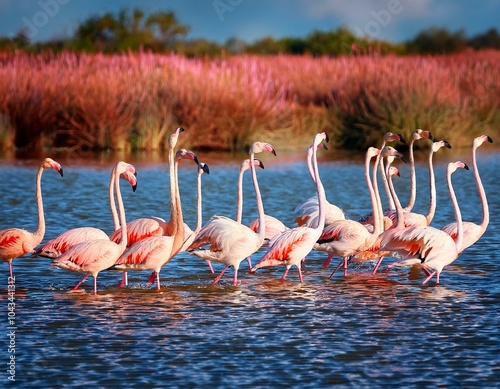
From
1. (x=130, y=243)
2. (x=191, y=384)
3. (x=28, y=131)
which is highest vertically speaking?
(x=28, y=131)

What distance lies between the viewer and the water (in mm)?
5871

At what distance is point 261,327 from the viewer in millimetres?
7008

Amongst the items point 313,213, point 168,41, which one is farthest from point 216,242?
point 168,41

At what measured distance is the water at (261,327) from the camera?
19.3 ft

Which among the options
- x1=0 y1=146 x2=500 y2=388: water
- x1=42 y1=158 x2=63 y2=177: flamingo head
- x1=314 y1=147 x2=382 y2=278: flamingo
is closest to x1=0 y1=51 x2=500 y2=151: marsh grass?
x1=0 y1=146 x2=500 y2=388: water

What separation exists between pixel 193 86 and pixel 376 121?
11.6 ft

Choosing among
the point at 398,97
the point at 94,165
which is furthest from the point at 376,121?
the point at 94,165

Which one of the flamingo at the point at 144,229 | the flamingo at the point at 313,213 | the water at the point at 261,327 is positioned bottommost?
the water at the point at 261,327

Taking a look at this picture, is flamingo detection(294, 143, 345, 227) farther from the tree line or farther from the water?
the tree line

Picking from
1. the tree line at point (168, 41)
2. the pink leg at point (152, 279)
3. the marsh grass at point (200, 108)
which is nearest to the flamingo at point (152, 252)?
the pink leg at point (152, 279)

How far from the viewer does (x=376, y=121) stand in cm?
2075

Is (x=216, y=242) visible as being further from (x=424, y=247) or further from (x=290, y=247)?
(x=424, y=247)

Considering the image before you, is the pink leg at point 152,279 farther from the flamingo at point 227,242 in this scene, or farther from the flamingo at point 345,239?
the flamingo at point 345,239

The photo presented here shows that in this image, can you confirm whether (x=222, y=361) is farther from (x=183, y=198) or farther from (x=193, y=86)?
(x=193, y=86)
